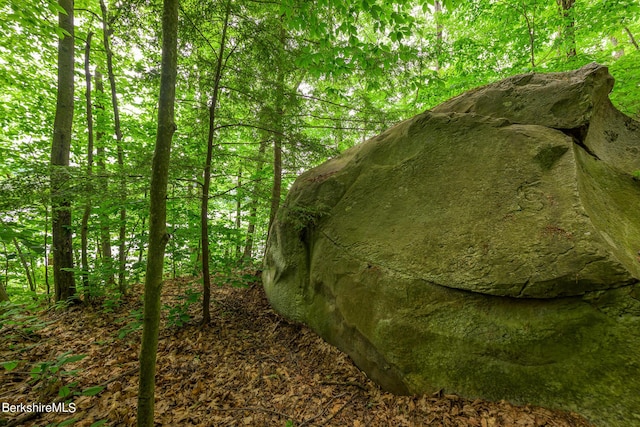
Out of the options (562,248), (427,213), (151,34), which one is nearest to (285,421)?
(427,213)

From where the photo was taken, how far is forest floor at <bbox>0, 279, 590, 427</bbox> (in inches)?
114

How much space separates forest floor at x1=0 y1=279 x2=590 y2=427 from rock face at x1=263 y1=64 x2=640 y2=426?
246 mm

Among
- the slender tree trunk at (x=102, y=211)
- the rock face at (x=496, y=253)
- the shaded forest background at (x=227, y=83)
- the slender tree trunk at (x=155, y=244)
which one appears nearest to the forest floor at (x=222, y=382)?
the rock face at (x=496, y=253)

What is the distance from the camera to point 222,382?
384cm

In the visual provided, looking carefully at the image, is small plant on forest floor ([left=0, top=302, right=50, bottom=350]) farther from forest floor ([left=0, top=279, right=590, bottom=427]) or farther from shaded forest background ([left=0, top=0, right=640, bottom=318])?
shaded forest background ([left=0, top=0, right=640, bottom=318])

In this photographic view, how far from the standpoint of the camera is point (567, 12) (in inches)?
258

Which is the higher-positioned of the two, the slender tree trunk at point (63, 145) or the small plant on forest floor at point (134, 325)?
the slender tree trunk at point (63, 145)

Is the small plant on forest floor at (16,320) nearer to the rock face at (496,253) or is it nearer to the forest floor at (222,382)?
the forest floor at (222,382)

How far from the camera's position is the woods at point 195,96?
3.53 meters

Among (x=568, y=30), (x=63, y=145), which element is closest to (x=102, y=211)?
(x=63, y=145)

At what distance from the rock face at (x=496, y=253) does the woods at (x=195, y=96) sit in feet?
3.93

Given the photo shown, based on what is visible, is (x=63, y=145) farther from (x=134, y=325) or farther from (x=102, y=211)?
(x=134, y=325)

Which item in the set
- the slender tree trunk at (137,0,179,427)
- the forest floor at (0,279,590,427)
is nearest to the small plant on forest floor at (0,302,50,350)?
the forest floor at (0,279,590,427)

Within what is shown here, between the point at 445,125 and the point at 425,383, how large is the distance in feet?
12.3
